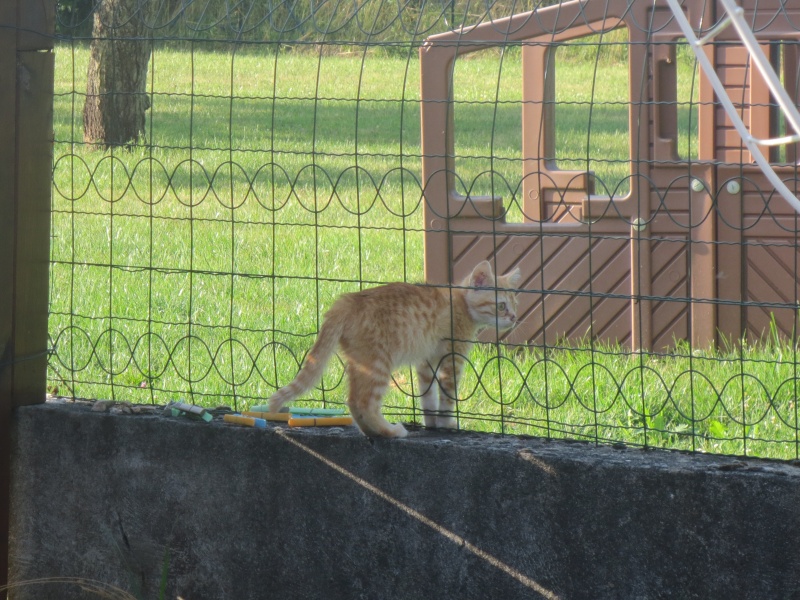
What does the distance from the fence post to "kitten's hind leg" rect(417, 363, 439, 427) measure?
1565mm

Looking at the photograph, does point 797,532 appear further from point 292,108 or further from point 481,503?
point 292,108

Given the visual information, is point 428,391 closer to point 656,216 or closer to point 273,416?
point 273,416

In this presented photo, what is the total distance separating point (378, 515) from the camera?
4.06 metres

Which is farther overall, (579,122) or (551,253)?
(579,122)

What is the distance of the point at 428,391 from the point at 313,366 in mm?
673

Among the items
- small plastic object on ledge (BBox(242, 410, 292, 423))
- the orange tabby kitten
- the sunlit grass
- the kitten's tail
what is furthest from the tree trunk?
the kitten's tail

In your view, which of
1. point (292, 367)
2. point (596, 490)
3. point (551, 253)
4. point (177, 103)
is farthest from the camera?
point (177, 103)

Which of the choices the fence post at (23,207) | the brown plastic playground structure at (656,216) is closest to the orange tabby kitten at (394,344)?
the fence post at (23,207)

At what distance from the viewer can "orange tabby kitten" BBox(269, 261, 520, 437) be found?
4.21 metres

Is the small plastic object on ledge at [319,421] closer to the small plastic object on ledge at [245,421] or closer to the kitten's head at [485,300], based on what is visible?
the small plastic object on ledge at [245,421]

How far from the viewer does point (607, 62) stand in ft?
58.6

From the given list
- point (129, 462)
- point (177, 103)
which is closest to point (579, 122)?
point (177, 103)

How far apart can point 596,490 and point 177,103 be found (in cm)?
1691

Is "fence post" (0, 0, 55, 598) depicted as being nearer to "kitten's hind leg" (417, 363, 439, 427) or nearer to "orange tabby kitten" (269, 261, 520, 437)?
"orange tabby kitten" (269, 261, 520, 437)
